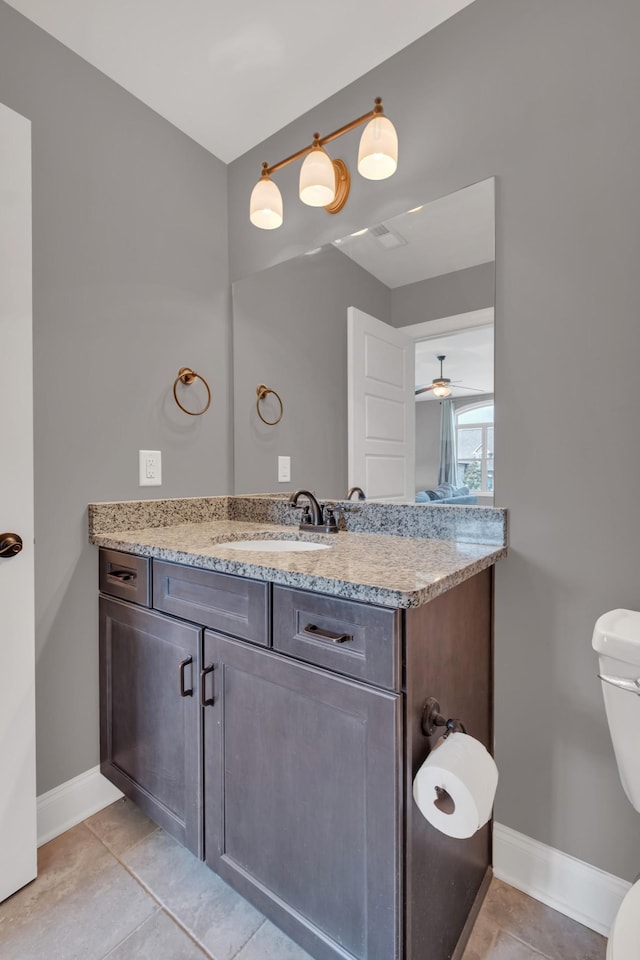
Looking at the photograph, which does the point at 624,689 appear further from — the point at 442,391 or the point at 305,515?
the point at 305,515

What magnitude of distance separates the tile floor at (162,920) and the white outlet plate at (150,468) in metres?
1.14

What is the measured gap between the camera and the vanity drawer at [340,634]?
0.85m

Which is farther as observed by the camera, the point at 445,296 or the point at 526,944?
the point at 445,296

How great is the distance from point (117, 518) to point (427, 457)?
1054mm

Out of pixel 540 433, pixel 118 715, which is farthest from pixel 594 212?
pixel 118 715

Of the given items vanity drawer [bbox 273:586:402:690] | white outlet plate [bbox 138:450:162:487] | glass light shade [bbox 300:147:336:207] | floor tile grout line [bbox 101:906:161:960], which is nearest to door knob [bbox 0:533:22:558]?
white outlet plate [bbox 138:450:162:487]

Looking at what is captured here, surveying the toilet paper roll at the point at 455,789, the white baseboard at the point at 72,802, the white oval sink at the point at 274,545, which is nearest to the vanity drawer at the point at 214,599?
the white oval sink at the point at 274,545

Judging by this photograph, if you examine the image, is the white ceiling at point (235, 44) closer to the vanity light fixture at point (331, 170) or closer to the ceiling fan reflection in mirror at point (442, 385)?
the vanity light fixture at point (331, 170)

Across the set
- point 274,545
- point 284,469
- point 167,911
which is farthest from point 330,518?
point 167,911

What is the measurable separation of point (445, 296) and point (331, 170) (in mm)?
551

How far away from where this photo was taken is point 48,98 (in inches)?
56.8

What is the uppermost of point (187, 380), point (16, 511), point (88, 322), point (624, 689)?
point (88, 322)

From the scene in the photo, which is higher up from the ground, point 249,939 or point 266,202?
point 266,202

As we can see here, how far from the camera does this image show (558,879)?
1202 millimetres
